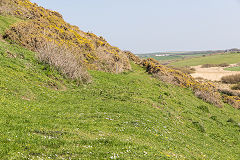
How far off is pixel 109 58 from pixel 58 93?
71.1 feet

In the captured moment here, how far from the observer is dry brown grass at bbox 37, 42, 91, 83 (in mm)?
23219

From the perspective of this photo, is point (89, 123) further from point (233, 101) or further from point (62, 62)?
point (233, 101)

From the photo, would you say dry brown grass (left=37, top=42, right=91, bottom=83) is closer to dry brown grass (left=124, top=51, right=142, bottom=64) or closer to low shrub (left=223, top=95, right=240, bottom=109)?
dry brown grass (left=124, top=51, right=142, bottom=64)

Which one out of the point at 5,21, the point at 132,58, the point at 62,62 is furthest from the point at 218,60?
the point at 5,21

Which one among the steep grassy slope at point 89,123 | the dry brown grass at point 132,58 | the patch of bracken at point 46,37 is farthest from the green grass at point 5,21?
the dry brown grass at point 132,58

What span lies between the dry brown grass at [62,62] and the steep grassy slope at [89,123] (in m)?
0.99

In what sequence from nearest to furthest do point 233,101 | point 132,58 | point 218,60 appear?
point 233,101
point 132,58
point 218,60

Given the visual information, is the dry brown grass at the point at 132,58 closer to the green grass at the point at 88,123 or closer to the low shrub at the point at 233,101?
the low shrub at the point at 233,101

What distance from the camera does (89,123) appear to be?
12.4m

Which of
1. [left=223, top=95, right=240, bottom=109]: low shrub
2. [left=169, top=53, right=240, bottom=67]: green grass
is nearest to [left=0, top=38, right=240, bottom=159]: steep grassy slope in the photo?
[left=223, top=95, right=240, bottom=109]: low shrub

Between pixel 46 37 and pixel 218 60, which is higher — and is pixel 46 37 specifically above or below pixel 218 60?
above

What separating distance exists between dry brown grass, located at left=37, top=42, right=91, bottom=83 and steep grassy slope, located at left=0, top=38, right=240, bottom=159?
0.99 m

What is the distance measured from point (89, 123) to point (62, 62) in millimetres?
13848

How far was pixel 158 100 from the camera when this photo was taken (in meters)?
23.3
